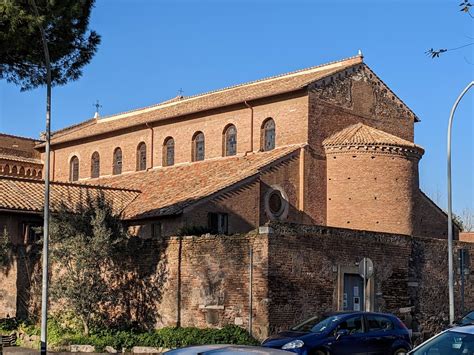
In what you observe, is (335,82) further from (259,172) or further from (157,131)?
(157,131)

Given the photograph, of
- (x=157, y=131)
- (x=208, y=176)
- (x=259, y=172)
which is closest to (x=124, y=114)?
(x=157, y=131)

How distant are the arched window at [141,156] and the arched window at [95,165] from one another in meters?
3.86

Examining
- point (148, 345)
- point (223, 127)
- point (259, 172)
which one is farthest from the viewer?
point (223, 127)

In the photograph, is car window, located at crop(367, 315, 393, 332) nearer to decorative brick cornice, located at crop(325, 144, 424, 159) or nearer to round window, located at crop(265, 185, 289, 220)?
round window, located at crop(265, 185, 289, 220)

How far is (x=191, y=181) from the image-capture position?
1422 inches

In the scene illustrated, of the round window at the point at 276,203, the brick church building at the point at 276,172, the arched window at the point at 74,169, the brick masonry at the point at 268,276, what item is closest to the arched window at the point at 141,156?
the brick church building at the point at 276,172

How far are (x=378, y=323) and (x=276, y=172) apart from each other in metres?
16.4

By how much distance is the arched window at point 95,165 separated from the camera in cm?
4672

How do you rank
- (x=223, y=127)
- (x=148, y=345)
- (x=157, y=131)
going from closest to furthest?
(x=148, y=345) → (x=223, y=127) → (x=157, y=131)

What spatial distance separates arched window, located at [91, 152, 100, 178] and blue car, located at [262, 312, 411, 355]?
30.4 metres

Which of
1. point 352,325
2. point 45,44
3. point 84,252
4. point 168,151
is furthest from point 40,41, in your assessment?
point 168,151

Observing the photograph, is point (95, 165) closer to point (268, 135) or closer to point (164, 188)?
point (164, 188)

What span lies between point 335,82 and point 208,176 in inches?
309

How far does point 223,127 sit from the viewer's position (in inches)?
1556
